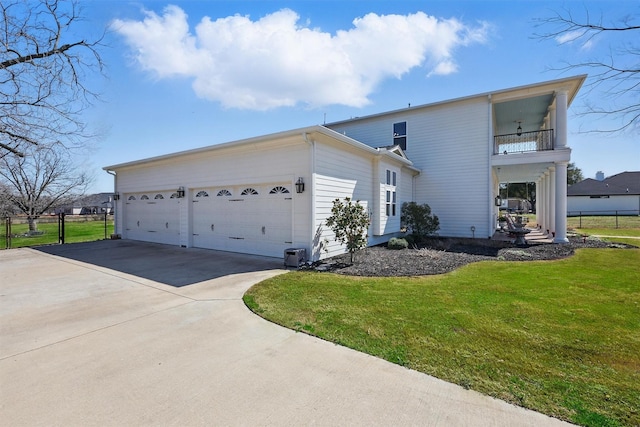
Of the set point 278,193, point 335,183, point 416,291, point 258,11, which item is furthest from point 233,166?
point 416,291

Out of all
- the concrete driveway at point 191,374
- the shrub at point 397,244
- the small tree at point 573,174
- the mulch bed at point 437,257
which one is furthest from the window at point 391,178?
the small tree at point 573,174

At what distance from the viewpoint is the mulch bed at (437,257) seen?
7.38 m

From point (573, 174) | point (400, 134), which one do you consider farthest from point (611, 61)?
point (573, 174)

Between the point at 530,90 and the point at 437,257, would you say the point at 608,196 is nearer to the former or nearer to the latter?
the point at 530,90

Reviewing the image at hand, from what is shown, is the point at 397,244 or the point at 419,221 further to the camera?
the point at 419,221

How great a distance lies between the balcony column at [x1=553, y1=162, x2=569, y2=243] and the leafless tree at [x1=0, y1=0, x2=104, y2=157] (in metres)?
15.2

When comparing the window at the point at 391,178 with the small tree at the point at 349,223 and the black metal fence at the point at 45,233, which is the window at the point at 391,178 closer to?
the small tree at the point at 349,223

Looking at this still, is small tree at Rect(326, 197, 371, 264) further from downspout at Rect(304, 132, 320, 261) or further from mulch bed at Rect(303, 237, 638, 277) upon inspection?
mulch bed at Rect(303, 237, 638, 277)

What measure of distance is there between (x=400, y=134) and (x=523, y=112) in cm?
616

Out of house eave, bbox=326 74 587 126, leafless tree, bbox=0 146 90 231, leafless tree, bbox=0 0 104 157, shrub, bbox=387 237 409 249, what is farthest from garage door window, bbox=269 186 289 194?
leafless tree, bbox=0 146 90 231

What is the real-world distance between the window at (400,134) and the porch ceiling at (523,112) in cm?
410

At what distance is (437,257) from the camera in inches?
348

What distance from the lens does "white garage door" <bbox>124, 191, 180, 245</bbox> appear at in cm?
1205

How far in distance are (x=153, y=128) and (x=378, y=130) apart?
35.3 feet
